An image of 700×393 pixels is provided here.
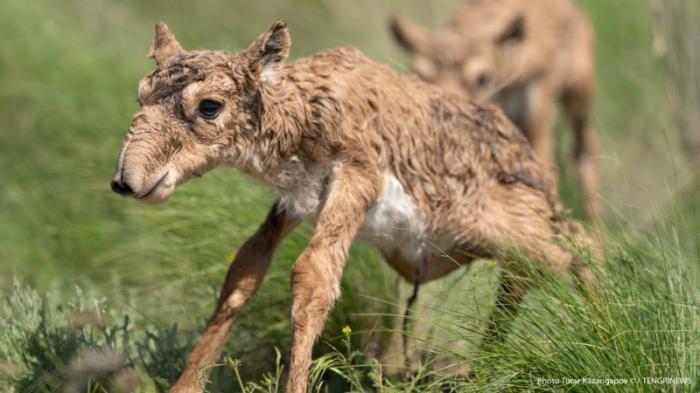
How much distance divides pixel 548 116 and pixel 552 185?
16.0 feet

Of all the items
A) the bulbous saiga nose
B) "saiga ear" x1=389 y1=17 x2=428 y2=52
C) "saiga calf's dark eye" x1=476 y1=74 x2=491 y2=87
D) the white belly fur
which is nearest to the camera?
the bulbous saiga nose

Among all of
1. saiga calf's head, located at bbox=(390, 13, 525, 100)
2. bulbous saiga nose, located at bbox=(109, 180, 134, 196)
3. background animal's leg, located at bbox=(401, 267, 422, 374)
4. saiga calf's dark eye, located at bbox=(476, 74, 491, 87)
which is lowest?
background animal's leg, located at bbox=(401, 267, 422, 374)

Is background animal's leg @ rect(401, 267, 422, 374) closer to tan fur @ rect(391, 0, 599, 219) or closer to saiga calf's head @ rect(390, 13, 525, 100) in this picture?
tan fur @ rect(391, 0, 599, 219)

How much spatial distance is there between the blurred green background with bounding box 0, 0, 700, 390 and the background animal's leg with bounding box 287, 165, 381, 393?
22 centimetres

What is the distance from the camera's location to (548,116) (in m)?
10.4

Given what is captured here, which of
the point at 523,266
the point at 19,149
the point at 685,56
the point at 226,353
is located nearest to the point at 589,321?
the point at 523,266

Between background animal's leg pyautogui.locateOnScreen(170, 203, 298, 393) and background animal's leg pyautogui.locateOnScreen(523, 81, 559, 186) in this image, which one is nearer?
background animal's leg pyautogui.locateOnScreen(170, 203, 298, 393)

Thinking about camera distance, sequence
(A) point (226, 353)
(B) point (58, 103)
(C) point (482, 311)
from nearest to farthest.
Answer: (C) point (482, 311), (A) point (226, 353), (B) point (58, 103)

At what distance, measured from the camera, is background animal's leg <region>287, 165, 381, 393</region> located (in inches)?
169

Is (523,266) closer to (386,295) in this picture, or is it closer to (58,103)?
(386,295)

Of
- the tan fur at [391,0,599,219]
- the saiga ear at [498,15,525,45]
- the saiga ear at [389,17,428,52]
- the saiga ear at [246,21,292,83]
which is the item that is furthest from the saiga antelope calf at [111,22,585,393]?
the saiga ear at [498,15,525,45]

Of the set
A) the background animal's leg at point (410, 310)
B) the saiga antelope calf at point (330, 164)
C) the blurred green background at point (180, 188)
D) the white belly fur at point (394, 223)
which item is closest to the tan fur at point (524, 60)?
the blurred green background at point (180, 188)

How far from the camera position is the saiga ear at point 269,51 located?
4.48 metres

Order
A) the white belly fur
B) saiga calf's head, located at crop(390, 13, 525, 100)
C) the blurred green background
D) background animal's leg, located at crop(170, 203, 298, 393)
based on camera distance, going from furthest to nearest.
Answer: saiga calf's head, located at crop(390, 13, 525, 100), the blurred green background, the white belly fur, background animal's leg, located at crop(170, 203, 298, 393)
